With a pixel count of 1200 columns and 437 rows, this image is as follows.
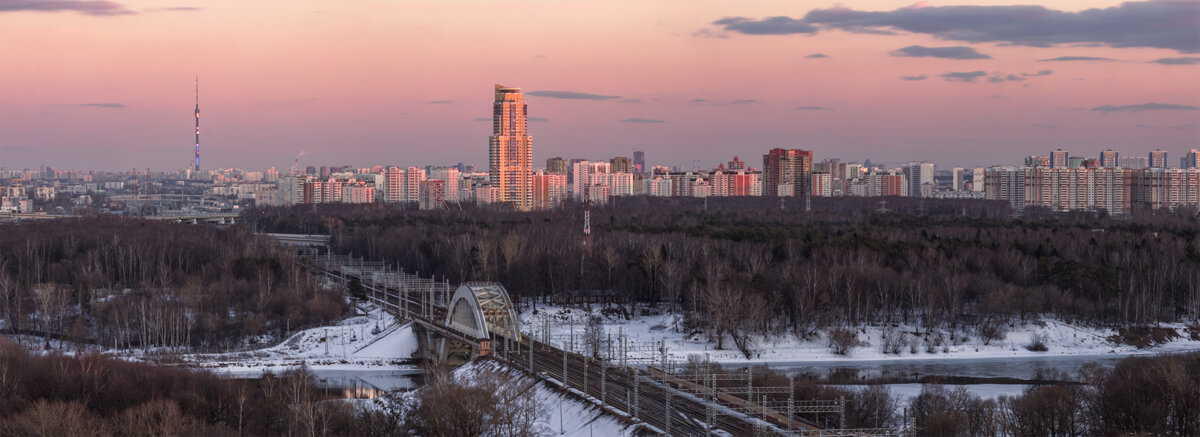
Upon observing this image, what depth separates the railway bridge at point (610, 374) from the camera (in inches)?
1006

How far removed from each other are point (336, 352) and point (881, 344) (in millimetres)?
22579

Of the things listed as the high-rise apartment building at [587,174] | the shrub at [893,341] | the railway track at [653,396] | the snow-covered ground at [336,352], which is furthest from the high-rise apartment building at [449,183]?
the railway track at [653,396]

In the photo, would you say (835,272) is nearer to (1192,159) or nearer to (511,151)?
(511,151)

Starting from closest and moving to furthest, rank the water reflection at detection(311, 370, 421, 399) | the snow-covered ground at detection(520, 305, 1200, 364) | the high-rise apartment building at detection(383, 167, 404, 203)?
the water reflection at detection(311, 370, 421, 399) → the snow-covered ground at detection(520, 305, 1200, 364) → the high-rise apartment building at detection(383, 167, 404, 203)

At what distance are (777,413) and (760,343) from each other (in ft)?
75.5

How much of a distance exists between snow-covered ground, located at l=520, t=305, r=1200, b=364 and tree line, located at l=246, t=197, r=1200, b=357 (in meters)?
0.68

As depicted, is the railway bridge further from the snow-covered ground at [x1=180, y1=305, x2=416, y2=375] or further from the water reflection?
the water reflection

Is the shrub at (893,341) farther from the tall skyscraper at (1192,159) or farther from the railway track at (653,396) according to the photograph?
the tall skyscraper at (1192,159)

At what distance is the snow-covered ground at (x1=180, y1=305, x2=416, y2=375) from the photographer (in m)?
45.0

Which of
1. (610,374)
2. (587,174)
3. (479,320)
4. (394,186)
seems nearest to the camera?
(610,374)

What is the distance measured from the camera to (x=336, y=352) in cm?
4859

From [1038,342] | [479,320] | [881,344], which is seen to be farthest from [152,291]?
[1038,342]

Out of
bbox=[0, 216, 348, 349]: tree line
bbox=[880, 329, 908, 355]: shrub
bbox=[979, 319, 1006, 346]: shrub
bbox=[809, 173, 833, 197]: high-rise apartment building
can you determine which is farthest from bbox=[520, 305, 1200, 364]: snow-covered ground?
bbox=[809, 173, 833, 197]: high-rise apartment building

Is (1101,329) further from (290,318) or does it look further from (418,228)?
(418,228)
